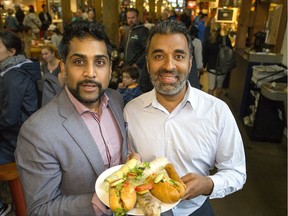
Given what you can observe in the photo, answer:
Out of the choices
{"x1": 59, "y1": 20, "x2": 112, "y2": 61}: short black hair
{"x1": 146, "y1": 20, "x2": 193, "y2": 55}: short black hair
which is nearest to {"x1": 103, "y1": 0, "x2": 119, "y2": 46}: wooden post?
{"x1": 146, "y1": 20, "x2": 193, "y2": 55}: short black hair

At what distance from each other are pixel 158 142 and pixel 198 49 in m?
3.95

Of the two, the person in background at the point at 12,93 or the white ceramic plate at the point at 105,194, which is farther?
the person in background at the point at 12,93

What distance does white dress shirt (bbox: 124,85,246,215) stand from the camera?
5.17 ft

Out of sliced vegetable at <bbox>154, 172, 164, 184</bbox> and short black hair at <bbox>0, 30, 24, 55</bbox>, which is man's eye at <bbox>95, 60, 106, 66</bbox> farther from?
short black hair at <bbox>0, 30, 24, 55</bbox>

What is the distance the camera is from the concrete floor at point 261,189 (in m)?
3.05

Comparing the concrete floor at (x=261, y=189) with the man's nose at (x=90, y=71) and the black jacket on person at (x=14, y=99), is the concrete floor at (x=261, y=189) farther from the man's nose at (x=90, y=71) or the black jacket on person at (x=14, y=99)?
the man's nose at (x=90, y=71)

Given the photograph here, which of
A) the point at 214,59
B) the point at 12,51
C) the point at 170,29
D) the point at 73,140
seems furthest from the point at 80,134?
the point at 214,59

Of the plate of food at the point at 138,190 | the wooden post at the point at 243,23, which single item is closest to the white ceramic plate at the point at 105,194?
the plate of food at the point at 138,190

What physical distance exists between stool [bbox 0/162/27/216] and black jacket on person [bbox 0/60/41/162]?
0.16 m

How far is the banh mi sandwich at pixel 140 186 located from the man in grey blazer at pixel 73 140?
0.62 feet

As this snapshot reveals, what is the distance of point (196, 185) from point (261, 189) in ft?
8.55

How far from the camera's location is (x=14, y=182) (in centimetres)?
246

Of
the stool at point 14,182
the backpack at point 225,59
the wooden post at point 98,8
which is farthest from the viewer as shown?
the wooden post at point 98,8

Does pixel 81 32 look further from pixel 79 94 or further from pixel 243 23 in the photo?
pixel 243 23
